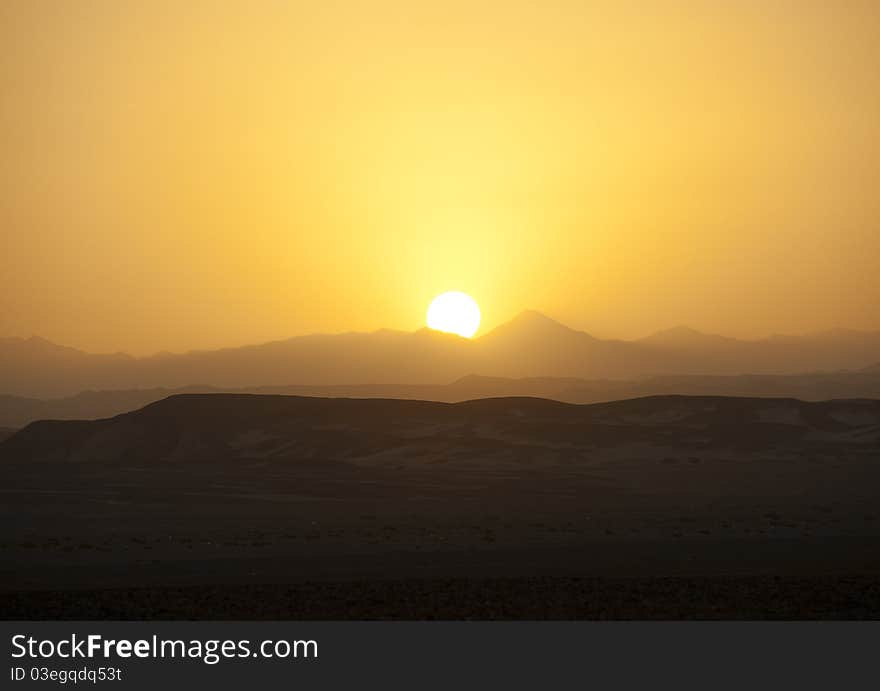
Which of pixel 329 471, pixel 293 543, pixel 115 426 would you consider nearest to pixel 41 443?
pixel 115 426

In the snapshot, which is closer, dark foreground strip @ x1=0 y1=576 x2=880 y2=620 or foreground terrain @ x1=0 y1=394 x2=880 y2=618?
dark foreground strip @ x1=0 y1=576 x2=880 y2=620

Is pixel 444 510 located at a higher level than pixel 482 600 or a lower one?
higher

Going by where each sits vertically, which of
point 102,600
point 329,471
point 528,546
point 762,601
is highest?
point 329,471

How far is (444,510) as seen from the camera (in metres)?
44.6

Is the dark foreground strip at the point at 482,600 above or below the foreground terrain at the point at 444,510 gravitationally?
below

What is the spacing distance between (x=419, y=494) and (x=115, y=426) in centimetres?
5070

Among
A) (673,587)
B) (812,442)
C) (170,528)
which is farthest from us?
(812,442)

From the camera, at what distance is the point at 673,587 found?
23.4m

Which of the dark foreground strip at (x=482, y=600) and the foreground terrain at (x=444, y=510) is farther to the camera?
the foreground terrain at (x=444, y=510)

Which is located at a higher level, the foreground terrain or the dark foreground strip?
the foreground terrain

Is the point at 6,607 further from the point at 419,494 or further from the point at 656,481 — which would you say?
the point at 656,481

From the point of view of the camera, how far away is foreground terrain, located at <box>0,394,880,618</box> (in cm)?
2230

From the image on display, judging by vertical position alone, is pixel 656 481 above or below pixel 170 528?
above

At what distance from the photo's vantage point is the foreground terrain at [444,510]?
2230cm
